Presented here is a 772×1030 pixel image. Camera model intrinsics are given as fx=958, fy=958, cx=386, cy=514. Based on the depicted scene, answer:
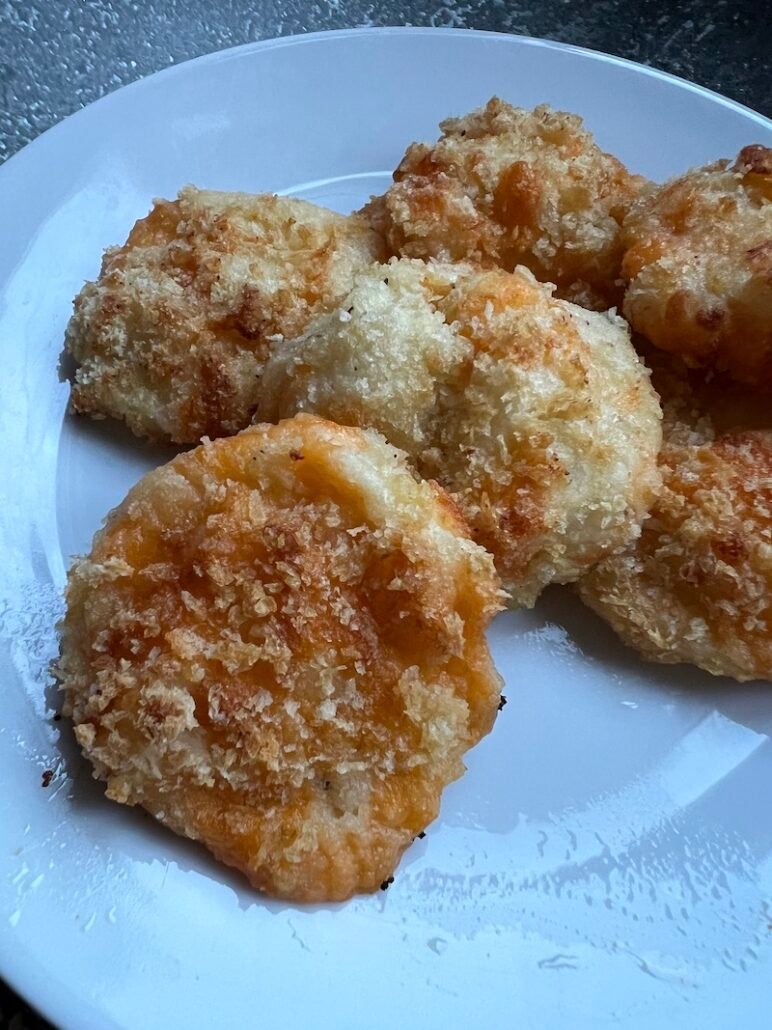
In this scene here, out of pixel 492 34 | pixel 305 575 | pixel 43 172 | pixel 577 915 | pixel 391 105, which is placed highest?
pixel 492 34

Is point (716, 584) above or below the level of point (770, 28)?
below

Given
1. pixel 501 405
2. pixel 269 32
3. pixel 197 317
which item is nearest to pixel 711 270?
pixel 501 405

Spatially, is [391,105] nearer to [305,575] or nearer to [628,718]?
[305,575]

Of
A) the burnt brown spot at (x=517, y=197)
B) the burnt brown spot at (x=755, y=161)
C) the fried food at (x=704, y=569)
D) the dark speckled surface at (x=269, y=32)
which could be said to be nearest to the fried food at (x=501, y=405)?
the fried food at (x=704, y=569)

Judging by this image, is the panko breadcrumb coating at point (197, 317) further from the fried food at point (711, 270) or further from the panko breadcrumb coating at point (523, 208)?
the fried food at point (711, 270)

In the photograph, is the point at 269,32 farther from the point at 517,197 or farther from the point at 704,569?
the point at 704,569

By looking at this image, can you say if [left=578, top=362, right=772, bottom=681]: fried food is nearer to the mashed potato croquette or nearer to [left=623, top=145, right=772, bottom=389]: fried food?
the mashed potato croquette

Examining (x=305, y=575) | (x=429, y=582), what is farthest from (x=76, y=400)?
(x=429, y=582)
